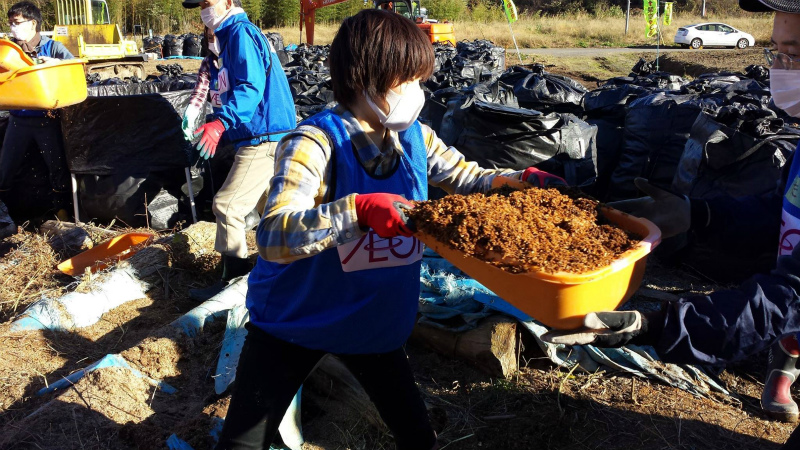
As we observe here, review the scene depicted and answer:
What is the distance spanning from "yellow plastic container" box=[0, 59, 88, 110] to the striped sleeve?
130 inches

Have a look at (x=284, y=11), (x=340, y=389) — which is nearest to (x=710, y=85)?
(x=340, y=389)

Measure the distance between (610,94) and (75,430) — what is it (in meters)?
4.40

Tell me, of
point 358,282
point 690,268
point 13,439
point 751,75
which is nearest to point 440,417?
point 358,282

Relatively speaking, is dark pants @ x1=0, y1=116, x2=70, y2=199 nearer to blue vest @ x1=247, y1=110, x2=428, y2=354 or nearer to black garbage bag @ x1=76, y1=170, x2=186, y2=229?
black garbage bag @ x1=76, y1=170, x2=186, y2=229

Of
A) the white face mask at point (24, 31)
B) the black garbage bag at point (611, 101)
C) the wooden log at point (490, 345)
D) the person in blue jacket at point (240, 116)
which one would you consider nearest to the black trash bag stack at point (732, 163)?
the black garbage bag at point (611, 101)

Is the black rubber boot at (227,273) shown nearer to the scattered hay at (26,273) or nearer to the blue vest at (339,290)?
the scattered hay at (26,273)

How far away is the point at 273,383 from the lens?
1.62 meters

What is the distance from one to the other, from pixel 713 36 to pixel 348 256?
2491cm

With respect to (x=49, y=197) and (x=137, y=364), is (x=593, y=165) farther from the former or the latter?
(x=49, y=197)

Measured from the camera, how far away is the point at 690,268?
3852 millimetres

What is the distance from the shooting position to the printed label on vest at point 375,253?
63.1 inches

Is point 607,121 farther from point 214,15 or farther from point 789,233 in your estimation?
point 789,233

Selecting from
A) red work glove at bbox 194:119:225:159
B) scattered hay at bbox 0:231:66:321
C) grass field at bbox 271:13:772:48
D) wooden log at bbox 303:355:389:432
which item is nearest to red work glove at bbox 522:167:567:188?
Answer: wooden log at bbox 303:355:389:432

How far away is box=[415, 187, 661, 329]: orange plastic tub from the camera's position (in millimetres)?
1274
